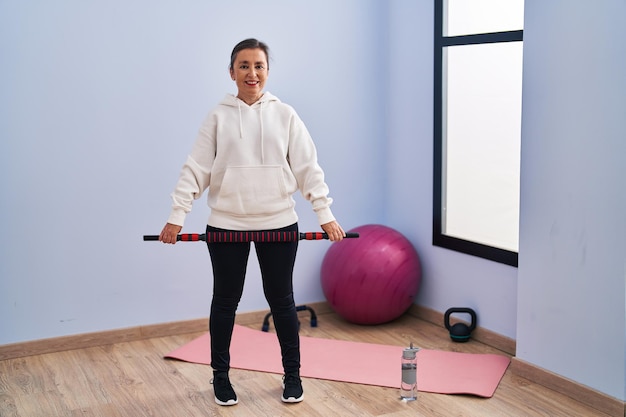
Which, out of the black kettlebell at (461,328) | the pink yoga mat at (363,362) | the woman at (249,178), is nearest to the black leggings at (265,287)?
the woman at (249,178)

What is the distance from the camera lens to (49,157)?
10.7 ft

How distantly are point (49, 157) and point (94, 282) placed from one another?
22.3 inches

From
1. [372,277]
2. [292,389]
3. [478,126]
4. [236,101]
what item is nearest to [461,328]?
[372,277]

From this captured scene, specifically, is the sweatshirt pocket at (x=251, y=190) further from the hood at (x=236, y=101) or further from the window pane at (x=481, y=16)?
the window pane at (x=481, y=16)

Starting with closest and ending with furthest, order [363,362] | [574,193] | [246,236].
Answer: [246,236] < [574,193] < [363,362]

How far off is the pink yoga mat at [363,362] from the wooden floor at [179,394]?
0.05 m

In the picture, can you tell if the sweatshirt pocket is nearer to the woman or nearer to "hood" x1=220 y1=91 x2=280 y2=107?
the woman

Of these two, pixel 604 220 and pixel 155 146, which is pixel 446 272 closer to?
pixel 604 220

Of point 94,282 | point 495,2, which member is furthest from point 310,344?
point 495,2

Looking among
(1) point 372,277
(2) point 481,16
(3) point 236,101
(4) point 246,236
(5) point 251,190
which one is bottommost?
(1) point 372,277

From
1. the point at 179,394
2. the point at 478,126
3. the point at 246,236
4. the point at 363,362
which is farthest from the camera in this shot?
the point at 478,126

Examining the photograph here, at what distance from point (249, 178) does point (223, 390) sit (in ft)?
2.47

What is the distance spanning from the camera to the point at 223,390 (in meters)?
2.74

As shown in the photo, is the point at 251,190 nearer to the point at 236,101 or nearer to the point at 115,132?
the point at 236,101
